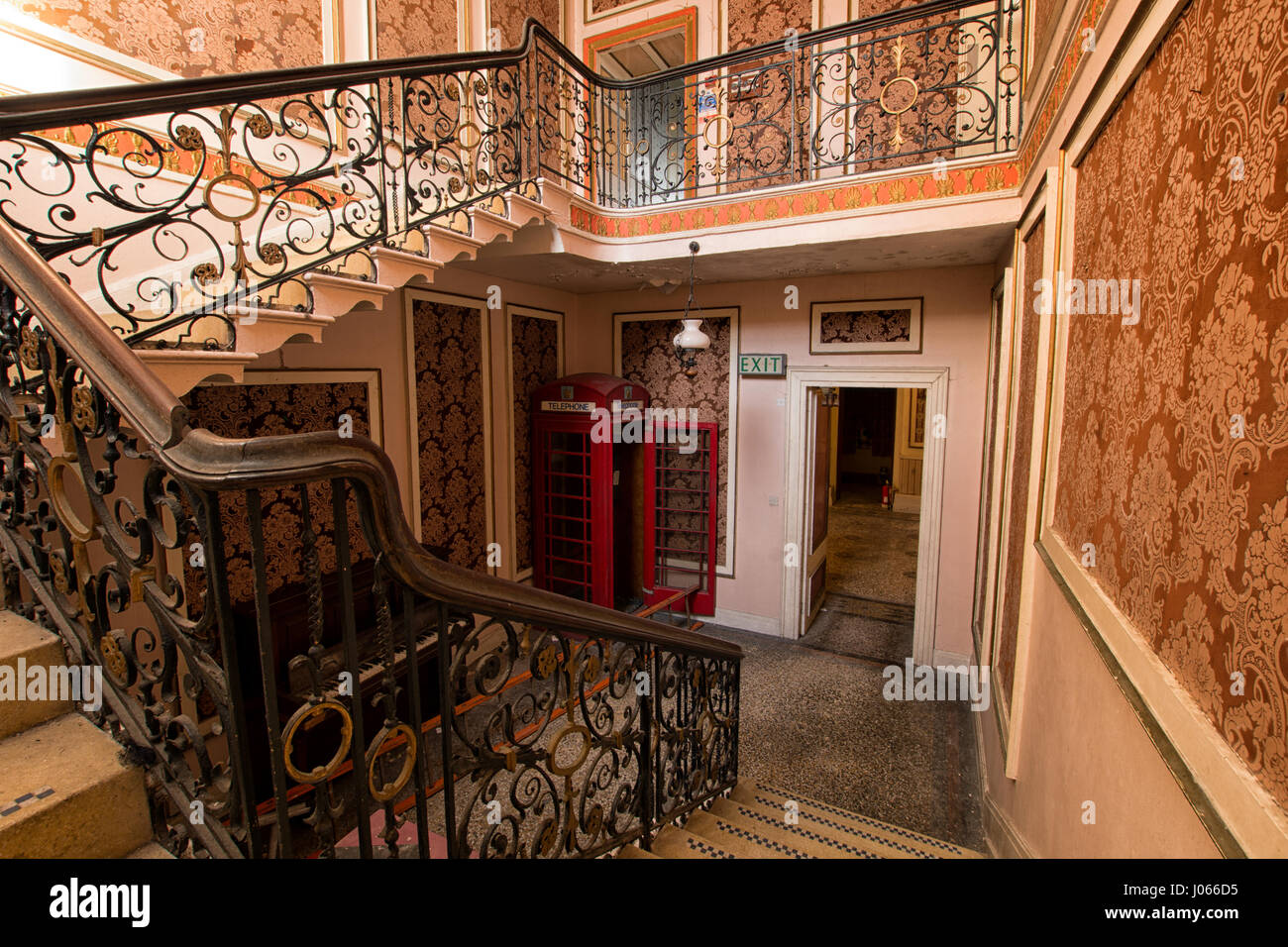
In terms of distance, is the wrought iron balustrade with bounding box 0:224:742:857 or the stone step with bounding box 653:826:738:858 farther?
the stone step with bounding box 653:826:738:858

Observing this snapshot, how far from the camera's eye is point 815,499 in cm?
579

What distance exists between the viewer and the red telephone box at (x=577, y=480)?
5.31m

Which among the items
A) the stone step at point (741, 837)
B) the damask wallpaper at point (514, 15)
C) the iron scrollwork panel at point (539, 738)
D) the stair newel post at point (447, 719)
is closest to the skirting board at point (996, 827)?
the stone step at point (741, 837)

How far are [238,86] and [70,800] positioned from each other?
2410 mm

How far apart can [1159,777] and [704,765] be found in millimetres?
1904

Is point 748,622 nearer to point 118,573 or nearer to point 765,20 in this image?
point 118,573

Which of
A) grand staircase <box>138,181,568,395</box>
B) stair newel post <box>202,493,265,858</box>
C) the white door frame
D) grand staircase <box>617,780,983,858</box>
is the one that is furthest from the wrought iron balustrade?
the white door frame

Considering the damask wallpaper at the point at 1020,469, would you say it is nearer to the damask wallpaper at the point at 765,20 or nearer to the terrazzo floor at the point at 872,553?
the terrazzo floor at the point at 872,553

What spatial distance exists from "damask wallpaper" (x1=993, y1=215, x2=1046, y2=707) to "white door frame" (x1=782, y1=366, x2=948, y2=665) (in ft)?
5.70

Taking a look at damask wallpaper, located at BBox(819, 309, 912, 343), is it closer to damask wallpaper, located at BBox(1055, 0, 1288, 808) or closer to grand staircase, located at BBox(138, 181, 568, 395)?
grand staircase, located at BBox(138, 181, 568, 395)

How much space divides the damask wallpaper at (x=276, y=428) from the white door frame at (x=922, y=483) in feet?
11.6

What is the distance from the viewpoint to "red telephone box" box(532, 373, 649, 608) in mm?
5312

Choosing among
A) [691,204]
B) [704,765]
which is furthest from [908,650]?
[691,204]
